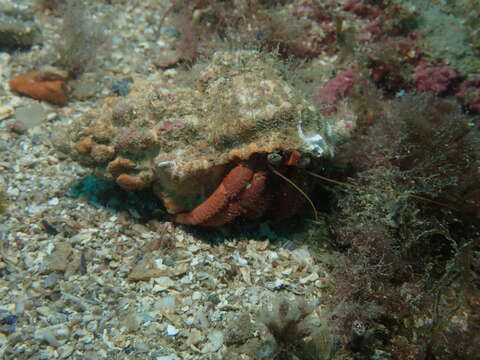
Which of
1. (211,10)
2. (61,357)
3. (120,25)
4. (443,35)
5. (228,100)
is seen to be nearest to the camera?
(61,357)

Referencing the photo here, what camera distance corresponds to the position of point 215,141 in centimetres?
302

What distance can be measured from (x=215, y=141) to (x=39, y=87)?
285 centimetres

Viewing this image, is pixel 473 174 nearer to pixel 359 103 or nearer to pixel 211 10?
pixel 359 103

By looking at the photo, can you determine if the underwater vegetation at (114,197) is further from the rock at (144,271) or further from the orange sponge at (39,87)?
the orange sponge at (39,87)

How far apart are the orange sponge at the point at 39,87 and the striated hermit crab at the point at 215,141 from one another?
1.42 metres

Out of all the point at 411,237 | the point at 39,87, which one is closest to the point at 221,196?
the point at 411,237

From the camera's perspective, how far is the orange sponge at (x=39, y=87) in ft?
14.3

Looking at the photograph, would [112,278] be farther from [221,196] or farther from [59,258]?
[221,196]

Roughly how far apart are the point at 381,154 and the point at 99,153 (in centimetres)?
279

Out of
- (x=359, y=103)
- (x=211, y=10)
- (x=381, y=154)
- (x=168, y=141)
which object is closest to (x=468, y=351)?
(x=381, y=154)

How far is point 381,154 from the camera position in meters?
3.47

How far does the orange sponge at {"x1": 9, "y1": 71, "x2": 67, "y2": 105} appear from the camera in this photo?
14.3 feet

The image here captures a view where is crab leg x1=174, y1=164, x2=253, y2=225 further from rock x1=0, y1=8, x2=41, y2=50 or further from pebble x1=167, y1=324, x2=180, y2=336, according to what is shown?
rock x1=0, y1=8, x2=41, y2=50

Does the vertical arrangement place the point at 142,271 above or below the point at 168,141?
below
